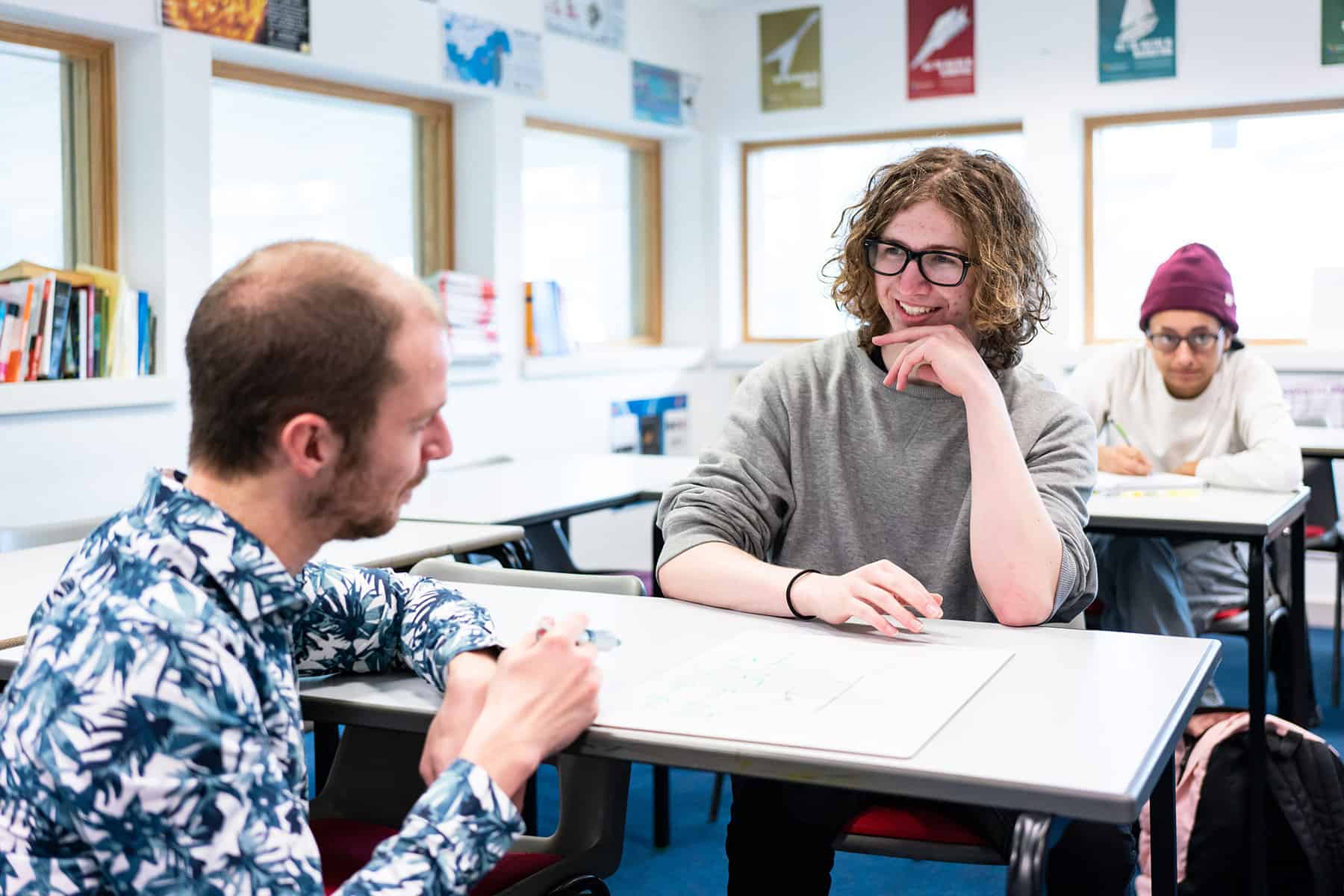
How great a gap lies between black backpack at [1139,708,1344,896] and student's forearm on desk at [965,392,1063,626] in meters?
0.77

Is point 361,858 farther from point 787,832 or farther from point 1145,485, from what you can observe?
point 1145,485

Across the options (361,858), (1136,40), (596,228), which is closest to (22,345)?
(361,858)

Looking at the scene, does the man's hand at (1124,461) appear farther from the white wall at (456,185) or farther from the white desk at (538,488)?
the white wall at (456,185)

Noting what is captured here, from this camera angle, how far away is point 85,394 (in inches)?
136

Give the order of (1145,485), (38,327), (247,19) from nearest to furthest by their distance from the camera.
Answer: (1145,485), (38,327), (247,19)

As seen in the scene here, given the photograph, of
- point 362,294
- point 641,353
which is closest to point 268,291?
point 362,294

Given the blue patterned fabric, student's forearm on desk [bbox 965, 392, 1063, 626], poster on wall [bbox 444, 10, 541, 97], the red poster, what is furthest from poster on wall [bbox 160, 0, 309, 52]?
the blue patterned fabric

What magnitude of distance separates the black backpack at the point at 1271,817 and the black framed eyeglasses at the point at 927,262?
97 centimetres

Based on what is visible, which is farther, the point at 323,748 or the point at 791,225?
the point at 791,225

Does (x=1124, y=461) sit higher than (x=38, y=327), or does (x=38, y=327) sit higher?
(x=38, y=327)

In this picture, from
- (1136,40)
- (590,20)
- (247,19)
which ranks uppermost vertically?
(590,20)

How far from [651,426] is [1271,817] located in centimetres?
390

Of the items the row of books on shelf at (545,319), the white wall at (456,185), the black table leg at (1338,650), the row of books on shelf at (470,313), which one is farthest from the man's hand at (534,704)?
the row of books on shelf at (545,319)

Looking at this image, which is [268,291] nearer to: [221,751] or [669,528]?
[221,751]
